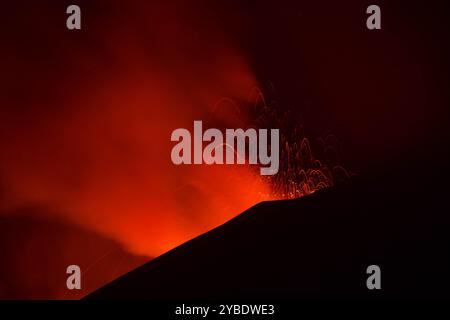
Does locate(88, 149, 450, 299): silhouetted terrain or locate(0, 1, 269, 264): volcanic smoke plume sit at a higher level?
locate(0, 1, 269, 264): volcanic smoke plume

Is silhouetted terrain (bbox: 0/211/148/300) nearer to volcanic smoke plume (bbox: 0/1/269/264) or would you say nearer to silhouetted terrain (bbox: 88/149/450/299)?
volcanic smoke plume (bbox: 0/1/269/264)

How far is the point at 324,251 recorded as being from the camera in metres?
5.87

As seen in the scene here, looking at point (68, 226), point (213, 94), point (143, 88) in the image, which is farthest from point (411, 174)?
point (68, 226)

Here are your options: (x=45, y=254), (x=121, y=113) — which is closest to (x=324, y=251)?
(x=121, y=113)

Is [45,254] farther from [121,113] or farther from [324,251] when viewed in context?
[324,251]

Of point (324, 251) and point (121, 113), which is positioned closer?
point (324, 251)

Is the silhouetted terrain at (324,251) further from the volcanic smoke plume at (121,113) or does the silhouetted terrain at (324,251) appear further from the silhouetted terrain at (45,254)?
the silhouetted terrain at (45,254)

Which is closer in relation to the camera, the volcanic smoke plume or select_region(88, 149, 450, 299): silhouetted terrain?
select_region(88, 149, 450, 299): silhouetted terrain

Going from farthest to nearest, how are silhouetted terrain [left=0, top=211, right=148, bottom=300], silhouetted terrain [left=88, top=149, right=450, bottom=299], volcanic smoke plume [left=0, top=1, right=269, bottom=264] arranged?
silhouetted terrain [left=0, top=211, right=148, bottom=300] < volcanic smoke plume [left=0, top=1, right=269, bottom=264] < silhouetted terrain [left=88, top=149, right=450, bottom=299]

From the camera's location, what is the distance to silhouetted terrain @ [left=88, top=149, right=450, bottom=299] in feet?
17.8

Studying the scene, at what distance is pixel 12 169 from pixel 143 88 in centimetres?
367

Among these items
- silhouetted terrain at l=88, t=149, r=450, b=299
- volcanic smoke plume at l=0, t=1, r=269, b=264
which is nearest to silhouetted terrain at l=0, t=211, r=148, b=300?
volcanic smoke plume at l=0, t=1, r=269, b=264

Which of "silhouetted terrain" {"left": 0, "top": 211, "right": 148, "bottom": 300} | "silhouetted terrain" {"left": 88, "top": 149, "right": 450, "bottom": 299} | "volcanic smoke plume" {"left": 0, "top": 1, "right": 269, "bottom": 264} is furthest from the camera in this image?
"silhouetted terrain" {"left": 0, "top": 211, "right": 148, "bottom": 300}

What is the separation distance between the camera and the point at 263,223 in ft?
22.4
